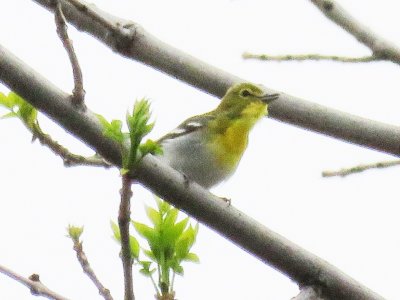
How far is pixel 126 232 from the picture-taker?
1.78 metres

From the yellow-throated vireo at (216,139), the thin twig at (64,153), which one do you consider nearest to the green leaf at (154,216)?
the thin twig at (64,153)

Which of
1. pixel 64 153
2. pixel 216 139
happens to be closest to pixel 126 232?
pixel 64 153

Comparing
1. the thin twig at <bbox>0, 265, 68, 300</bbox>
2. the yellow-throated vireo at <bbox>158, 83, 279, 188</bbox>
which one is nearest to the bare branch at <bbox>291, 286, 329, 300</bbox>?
the thin twig at <bbox>0, 265, 68, 300</bbox>

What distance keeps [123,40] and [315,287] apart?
1.11 m

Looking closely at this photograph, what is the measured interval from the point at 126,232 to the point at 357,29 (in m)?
1.48

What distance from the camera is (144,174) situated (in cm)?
236

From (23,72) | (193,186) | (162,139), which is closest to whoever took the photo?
(23,72)

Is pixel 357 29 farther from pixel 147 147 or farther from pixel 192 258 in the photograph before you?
pixel 147 147

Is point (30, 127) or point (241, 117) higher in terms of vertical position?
point (241, 117)

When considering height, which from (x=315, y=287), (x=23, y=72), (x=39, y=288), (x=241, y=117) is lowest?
(x=39, y=288)

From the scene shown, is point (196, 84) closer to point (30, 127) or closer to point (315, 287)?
point (30, 127)

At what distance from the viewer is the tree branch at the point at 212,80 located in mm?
2805

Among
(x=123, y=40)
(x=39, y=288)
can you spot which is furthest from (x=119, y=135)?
(x=123, y=40)

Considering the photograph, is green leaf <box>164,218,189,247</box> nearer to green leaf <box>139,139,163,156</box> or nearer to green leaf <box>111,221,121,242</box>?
green leaf <box>111,221,121,242</box>
